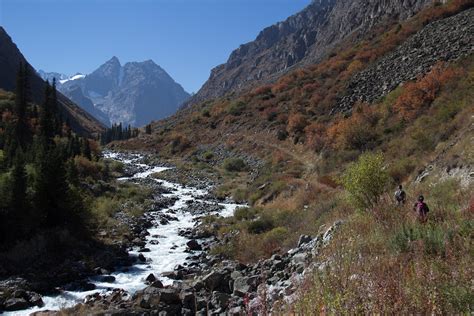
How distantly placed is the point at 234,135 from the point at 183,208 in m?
32.4

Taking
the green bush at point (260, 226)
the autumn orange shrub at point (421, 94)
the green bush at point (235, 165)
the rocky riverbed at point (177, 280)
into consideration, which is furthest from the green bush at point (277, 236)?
the green bush at point (235, 165)

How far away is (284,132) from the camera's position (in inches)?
2024

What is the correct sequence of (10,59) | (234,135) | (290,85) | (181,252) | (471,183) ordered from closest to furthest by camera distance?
(471,183), (181,252), (234,135), (290,85), (10,59)

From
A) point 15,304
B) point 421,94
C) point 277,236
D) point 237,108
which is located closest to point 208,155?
point 237,108

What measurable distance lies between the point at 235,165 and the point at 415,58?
2323cm

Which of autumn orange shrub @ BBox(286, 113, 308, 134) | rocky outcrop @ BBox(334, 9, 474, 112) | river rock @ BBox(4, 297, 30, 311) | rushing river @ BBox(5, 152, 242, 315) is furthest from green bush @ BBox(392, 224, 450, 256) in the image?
autumn orange shrub @ BBox(286, 113, 308, 134)

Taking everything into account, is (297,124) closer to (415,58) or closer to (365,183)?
(415,58)

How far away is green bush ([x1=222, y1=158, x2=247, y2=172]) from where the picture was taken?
4985 cm

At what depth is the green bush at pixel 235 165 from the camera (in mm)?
49853

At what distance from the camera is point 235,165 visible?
50.3 m

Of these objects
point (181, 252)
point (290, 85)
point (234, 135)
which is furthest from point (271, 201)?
point (290, 85)

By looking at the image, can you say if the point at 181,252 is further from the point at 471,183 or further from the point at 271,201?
the point at 471,183

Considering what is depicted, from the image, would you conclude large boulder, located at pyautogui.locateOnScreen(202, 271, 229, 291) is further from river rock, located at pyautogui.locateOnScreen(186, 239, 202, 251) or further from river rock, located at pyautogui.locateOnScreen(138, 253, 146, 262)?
river rock, located at pyautogui.locateOnScreen(186, 239, 202, 251)

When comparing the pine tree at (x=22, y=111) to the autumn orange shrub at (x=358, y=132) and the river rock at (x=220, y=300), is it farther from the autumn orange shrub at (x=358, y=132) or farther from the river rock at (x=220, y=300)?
the river rock at (x=220, y=300)
